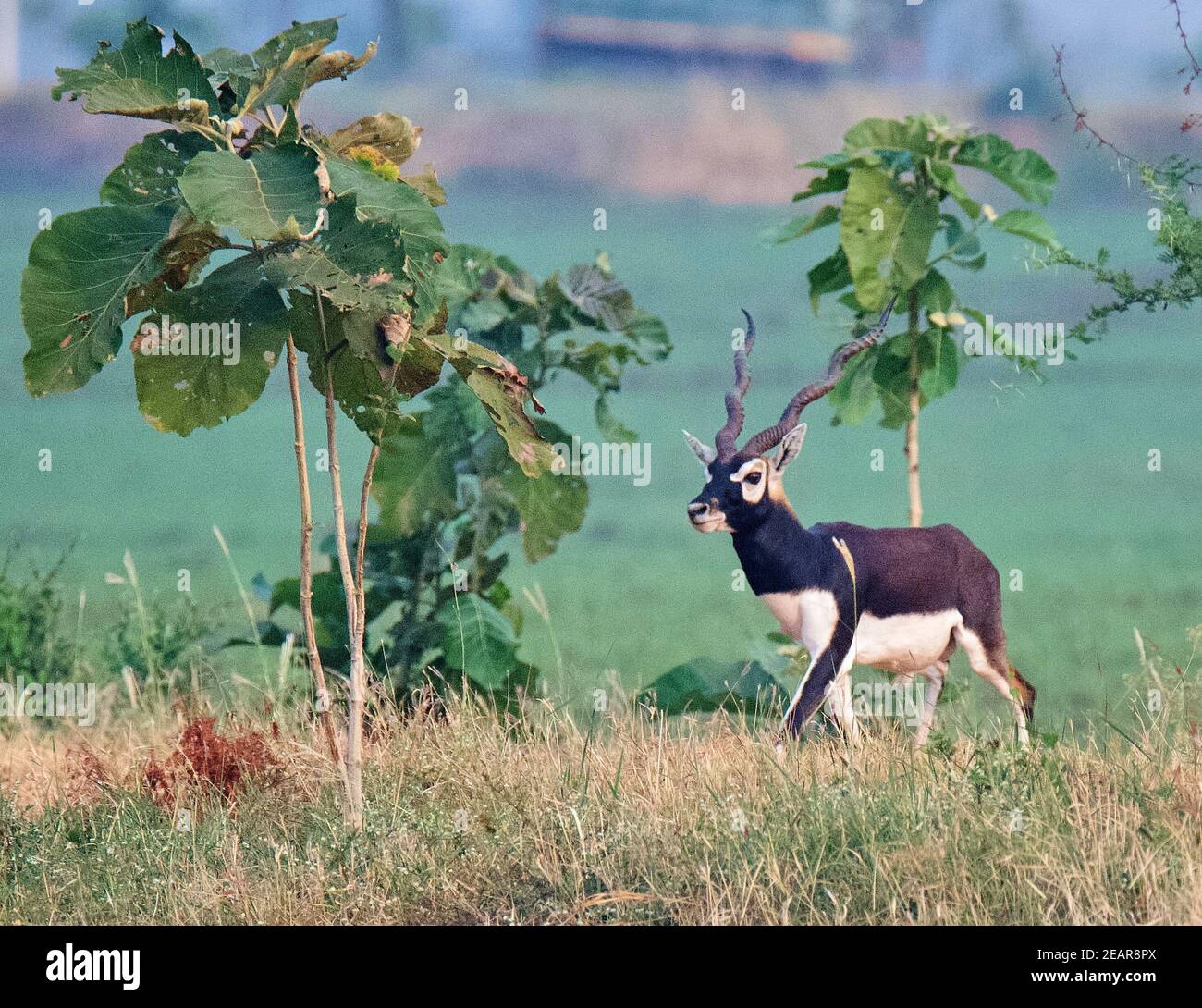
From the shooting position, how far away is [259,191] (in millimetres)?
4516

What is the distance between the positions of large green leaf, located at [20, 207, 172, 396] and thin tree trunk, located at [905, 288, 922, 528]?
363 cm

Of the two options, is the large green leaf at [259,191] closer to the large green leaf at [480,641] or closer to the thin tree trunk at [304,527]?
the thin tree trunk at [304,527]

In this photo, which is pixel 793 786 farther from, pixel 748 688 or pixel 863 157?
pixel 863 157

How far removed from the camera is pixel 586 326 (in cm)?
743

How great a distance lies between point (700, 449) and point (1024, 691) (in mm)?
1875

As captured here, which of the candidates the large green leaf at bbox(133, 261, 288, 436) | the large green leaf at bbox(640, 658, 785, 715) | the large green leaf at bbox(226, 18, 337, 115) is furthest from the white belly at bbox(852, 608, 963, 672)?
the large green leaf at bbox(226, 18, 337, 115)

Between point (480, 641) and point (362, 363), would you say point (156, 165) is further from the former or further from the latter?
point (480, 641)

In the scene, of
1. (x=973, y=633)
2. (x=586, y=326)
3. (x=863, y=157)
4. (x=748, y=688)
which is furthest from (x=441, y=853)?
(x=863, y=157)

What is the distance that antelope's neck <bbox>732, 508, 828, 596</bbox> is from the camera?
6.04 metres

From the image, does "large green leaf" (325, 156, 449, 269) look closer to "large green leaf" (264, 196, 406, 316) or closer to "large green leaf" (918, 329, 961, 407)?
"large green leaf" (264, 196, 406, 316)

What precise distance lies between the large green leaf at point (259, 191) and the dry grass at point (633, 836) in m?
2.18

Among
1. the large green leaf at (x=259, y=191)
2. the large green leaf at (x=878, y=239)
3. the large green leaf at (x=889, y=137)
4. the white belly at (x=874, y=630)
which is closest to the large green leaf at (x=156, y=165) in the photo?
the large green leaf at (x=259, y=191)

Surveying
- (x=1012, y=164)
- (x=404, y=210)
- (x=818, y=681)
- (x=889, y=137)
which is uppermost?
(x=889, y=137)

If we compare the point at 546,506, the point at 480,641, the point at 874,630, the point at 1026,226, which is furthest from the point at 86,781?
the point at 1026,226
